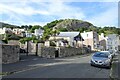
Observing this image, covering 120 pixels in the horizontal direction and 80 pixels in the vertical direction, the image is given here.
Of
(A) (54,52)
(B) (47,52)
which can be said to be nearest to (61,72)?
(B) (47,52)

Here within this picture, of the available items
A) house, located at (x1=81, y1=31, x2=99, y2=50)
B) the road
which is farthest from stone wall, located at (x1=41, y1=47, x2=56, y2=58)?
house, located at (x1=81, y1=31, x2=99, y2=50)

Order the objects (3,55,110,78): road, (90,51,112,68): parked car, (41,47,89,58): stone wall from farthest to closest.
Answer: (41,47,89,58): stone wall < (90,51,112,68): parked car < (3,55,110,78): road

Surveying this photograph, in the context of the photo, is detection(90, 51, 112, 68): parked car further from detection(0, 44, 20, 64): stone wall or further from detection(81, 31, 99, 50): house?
detection(81, 31, 99, 50): house

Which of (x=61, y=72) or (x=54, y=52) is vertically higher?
(x=54, y=52)

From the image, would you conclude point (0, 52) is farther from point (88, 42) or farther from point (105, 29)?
point (105, 29)

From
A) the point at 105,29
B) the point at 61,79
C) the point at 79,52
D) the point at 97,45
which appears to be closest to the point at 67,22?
the point at 105,29

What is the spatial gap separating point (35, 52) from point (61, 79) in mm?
27131

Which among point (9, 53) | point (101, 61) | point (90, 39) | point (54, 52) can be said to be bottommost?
→ point (101, 61)

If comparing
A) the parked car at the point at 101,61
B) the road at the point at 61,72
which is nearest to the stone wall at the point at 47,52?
the parked car at the point at 101,61

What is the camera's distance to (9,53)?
92.1 feet

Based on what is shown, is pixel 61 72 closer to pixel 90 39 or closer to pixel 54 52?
pixel 54 52

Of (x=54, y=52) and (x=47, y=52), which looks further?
(x=54, y=52)

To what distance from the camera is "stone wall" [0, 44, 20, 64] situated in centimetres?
2662

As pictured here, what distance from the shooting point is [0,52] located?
84.9ft
